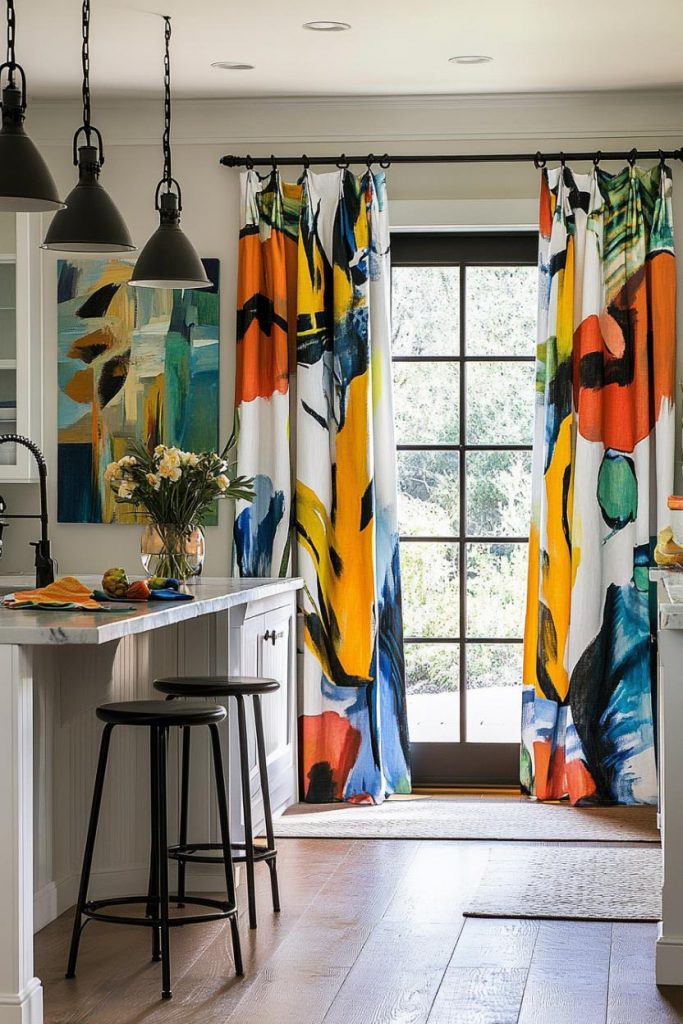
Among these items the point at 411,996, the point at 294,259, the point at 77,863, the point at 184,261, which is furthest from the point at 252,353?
the point at 411,996

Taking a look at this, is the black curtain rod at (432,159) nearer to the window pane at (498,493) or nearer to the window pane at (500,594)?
the window pane at (498,493)

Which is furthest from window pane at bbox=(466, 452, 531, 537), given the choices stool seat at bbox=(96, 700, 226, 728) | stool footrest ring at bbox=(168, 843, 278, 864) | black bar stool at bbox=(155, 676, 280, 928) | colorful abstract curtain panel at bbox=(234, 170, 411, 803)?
stool seat at bbox=(96, 700, 226, 728)

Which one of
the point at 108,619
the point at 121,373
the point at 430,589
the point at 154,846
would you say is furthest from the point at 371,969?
the point at 121,373

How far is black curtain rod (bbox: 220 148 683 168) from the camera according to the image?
5.21 m

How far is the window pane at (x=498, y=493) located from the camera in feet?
18.1

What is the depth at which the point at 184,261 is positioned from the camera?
163 inches

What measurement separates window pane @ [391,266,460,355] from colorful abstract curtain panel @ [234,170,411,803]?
0.83 feet

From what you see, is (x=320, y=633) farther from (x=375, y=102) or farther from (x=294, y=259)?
(x=375, y=102)

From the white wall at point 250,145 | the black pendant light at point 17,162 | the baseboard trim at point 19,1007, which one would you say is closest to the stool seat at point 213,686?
the baseboard trim at point 19,1007

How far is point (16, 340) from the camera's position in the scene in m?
5.24

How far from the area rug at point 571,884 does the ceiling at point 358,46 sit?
9.07ft

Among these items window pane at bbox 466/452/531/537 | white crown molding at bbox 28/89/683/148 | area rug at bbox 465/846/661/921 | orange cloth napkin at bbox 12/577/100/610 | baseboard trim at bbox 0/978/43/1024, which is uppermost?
white crown molding at bbox 28/89/683/148

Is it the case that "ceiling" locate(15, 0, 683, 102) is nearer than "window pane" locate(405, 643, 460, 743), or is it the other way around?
"ceiling" locate(15, 0, 683, 102)

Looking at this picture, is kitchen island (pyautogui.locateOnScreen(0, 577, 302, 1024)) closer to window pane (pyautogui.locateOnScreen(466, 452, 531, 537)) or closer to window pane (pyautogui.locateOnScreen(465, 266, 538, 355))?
window pane (pyautogui.locateOnScreen(466, 452, 531, 537))
